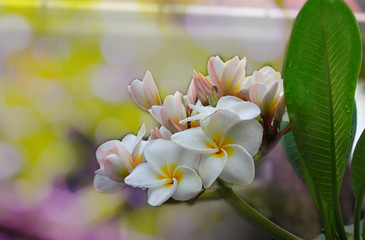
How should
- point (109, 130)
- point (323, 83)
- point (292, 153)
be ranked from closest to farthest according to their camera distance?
point (323, 83) → point (292, 153) → point (109, 130)

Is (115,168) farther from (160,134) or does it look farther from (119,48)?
(119,48)

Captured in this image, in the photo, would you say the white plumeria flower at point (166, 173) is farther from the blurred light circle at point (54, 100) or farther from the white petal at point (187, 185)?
the blurred light circle at point (54, 100)

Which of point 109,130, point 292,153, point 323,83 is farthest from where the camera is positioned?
point 109,130

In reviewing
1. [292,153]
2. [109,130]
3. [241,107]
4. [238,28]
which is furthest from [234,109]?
[238,28]

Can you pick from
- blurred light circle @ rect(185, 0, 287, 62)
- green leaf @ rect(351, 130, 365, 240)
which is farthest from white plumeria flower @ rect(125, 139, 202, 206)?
blurred light circle @ rect(185, 0, 287, 62)

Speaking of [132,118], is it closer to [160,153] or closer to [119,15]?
[119,15]

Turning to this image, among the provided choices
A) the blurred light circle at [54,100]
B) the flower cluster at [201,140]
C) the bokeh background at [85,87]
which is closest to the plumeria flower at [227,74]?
the flower cluster at [201,140]

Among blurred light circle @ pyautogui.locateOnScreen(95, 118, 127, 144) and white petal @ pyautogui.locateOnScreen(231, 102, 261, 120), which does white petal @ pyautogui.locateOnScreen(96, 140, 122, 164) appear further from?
blurred light circle @ pyautogui.locateOnScreen(95, 118, 127, 144)
